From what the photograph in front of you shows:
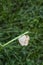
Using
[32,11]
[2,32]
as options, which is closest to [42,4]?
[32,11]

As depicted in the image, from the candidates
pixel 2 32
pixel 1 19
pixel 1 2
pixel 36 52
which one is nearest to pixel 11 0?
pixel 1 2

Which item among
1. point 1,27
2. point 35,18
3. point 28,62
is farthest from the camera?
point 35,18

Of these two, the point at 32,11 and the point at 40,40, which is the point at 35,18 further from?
the point at 40,40

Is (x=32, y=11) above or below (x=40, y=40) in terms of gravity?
above

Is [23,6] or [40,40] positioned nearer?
[40,40]

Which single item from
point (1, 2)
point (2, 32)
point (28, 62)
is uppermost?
point (1, 2)

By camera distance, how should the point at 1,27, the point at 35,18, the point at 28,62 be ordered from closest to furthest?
1. the point at 28,62
2. the point at 1,27
3. the point at 35,18
